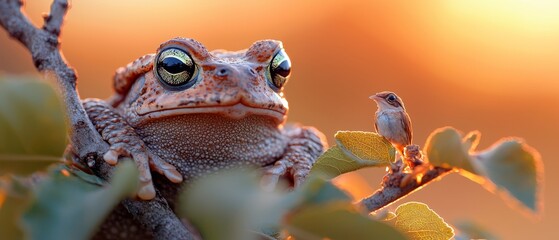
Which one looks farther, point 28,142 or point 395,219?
point 395,219

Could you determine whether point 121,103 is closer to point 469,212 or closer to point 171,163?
point 171,163

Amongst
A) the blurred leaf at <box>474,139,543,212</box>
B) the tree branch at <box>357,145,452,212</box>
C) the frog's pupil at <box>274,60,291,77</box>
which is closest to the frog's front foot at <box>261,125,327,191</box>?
the frog's pupil at <box>274,60,291,77</box>

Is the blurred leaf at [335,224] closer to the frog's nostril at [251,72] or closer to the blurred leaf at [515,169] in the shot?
the blurred leaf at [515,169]

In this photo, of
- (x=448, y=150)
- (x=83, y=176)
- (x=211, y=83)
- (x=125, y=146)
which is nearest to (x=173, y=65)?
(x=211, y=83)

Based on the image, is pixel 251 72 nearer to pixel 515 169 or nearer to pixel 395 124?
pixel 395 124

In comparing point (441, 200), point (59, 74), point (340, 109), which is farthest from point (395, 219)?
point (340, 109)

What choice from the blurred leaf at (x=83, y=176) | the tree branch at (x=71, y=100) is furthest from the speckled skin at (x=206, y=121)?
the blurred leaf at (x=83, y=176)
